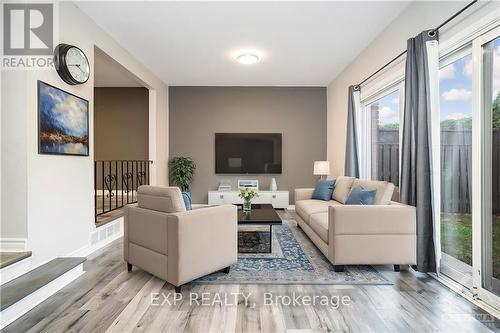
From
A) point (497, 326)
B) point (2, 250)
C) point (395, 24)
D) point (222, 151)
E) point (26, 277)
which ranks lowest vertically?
point (497, 326)

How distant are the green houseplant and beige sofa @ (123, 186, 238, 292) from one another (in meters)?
3.18

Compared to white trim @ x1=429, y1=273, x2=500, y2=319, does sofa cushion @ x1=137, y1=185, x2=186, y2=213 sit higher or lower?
higher

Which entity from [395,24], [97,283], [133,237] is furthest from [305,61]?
[97,283]

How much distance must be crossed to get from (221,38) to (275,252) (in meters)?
3.10

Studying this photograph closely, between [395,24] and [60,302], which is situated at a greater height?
[395,24]

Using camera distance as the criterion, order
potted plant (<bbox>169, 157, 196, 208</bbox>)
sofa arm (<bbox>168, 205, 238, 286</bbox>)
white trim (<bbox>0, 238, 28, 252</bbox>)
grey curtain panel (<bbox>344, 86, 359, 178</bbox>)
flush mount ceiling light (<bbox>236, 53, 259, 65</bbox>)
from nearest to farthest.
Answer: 1. sofa arm (<bbox>168, 205, 238, 286</bbox>)
2. white trim (<bbox>0, 238, 28, 252</bbox>)
3. flush mount ceiling light (<bbox>236, 53, 259, 65</bbox>)
4. grey curtain panel (<bbox>344, 86, 359, 178</bbox>)
5. potted plant (<bbox>169, 157, 196, 208</bbox>)

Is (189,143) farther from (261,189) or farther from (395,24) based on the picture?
(395,24)

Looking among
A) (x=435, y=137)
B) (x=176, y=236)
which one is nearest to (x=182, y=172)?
(x=176, y=236)

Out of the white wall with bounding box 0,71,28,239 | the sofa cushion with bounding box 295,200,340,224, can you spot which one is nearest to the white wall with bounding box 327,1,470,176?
the sofa cushion with bounding box 295,200,340,224

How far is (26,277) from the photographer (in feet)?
7.06

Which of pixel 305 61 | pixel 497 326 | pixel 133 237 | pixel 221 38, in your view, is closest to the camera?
pixel 497 326

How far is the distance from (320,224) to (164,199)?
1772 millimetres

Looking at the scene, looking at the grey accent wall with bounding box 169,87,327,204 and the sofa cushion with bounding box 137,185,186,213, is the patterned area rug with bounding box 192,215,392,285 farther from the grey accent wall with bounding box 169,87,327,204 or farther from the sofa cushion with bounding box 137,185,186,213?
the grey accent wall with bounding box 169,87,327,204

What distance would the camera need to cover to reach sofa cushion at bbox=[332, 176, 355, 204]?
3881 mm
